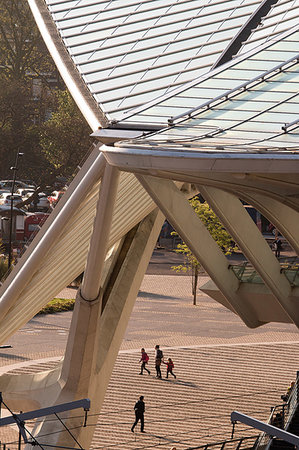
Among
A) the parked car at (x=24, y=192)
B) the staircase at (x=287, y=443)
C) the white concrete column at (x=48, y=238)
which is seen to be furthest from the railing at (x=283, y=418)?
the parked car at (x=24, y=192)

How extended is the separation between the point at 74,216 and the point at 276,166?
422 inches

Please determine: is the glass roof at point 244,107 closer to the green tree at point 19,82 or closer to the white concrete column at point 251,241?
the white concrete column at point 251,241

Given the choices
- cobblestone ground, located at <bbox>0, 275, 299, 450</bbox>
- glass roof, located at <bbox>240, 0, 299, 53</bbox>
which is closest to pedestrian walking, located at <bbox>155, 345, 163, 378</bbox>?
cobblestone ground, located at <bbox>0, 275, 299, 450</bbox>

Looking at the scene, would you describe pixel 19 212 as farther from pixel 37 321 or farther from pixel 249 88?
pixel 249 88

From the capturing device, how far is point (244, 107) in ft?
58.8

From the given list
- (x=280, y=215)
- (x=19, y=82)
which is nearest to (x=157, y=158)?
(x=280, y=215)

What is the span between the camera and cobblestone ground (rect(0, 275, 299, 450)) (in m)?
28.6

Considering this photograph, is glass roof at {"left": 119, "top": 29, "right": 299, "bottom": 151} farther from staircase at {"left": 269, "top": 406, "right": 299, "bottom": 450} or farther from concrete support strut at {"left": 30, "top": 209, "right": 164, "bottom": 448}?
staircase at {"left": 269, "top": 406, "right": 299, "bottom": 450}

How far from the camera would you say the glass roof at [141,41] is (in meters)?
24.3

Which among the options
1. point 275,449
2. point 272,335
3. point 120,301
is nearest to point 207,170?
point 275,449

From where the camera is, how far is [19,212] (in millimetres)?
54531

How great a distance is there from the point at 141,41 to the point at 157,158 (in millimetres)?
12262

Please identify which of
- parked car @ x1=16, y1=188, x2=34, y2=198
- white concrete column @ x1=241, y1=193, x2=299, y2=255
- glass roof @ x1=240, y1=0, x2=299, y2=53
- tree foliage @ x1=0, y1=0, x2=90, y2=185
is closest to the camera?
white concrete column @ x1=241, y1=193, x2=299, y2=255

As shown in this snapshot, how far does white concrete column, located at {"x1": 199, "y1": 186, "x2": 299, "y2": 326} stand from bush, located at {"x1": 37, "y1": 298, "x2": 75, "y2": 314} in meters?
20.0
